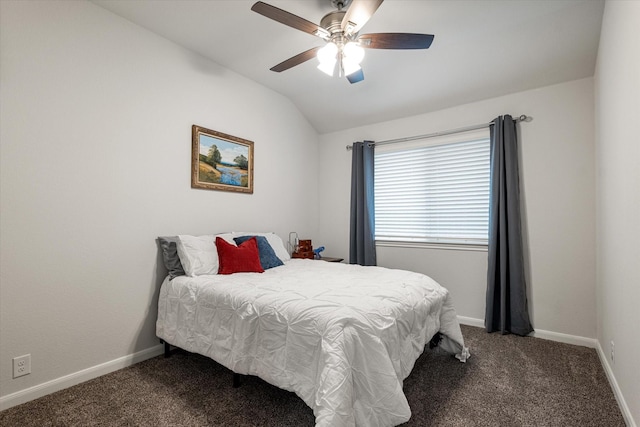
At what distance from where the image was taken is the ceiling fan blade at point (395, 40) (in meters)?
1.99

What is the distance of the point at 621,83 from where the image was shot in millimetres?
1818

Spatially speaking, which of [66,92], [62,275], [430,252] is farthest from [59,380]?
[430,252]

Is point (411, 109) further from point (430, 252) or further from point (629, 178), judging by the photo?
point (629, 178)

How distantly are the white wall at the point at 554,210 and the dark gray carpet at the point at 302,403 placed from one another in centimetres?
56

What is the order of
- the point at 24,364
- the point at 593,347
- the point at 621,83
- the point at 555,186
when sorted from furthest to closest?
the point at 555,186
the point at 593,347
the point at 24,364
the point at 621,83

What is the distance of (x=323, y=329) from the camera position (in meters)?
1.55

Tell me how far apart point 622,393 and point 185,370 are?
9.38 ft

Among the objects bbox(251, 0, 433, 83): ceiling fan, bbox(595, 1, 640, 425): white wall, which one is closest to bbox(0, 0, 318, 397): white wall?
bbox(251, 0, 433, 83): ceiling fan

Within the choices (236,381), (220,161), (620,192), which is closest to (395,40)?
(620,192)

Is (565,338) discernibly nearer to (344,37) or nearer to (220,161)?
(344,37)

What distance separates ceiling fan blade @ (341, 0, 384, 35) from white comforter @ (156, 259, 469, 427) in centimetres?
163

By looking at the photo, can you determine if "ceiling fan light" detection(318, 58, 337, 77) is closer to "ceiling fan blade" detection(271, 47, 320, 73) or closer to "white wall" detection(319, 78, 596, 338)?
"ceiling fan blade" detection(271, 47, 320, 73)

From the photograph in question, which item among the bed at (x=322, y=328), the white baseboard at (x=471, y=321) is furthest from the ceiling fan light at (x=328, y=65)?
the white baseboard at (x=471, y=321)

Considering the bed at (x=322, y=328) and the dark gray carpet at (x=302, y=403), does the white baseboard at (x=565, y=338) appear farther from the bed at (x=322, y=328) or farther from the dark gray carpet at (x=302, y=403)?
the bed at (x=322, y=328)
